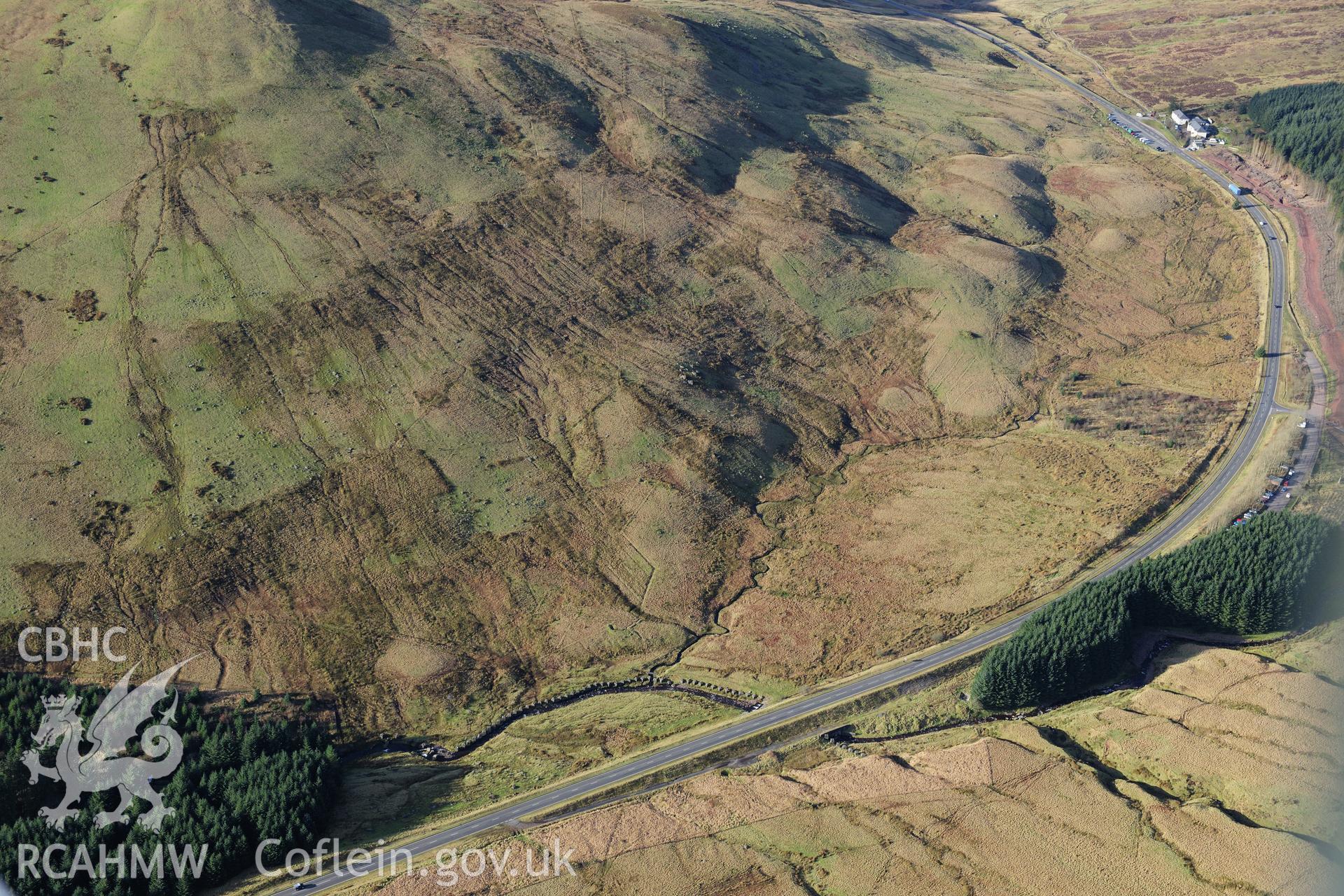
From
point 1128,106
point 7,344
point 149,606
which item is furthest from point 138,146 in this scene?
point 1128,106

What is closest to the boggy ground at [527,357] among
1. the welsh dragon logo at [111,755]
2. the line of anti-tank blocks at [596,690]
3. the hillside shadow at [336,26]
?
the hillside shadow at [336,26]

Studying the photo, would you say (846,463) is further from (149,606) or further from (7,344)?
(7,344)

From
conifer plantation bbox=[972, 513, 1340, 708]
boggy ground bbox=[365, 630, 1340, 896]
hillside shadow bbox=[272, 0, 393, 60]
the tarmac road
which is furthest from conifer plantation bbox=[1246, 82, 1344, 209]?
hillside shadow bbox=[272, 0, 393, 60]

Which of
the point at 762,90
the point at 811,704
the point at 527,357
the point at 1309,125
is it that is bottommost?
the point at 811,704

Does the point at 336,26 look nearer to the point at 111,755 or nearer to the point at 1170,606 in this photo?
the point at 111,755

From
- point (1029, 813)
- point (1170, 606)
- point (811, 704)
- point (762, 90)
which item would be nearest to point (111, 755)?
point (811, 704)

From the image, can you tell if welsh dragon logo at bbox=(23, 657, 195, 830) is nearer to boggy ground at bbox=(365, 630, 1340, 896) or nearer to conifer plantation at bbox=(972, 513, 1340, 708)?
boggy ground at bbox=(365, 630, 1340, 896)
